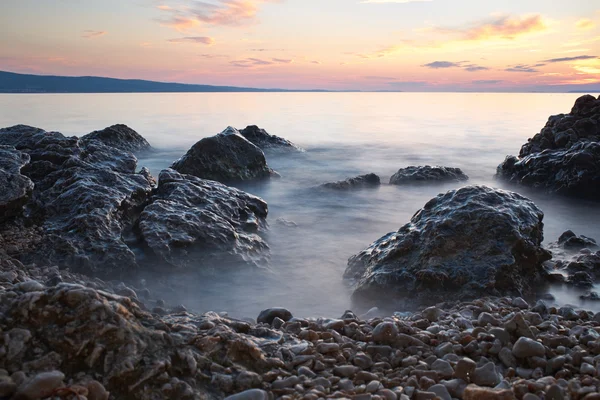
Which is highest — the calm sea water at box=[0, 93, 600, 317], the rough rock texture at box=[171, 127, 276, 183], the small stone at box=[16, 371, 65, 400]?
the rough rock texture at box=[171, 127, 276, 183]

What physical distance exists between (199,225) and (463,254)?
9.49ft

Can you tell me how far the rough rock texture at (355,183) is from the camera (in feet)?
33.4

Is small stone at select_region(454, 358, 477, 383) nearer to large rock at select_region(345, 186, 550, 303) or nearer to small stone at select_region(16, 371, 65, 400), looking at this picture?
large rock at select_region(345, 186, 550, 303)

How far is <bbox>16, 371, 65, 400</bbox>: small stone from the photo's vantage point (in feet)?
6.36

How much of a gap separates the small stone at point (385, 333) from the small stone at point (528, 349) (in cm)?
68

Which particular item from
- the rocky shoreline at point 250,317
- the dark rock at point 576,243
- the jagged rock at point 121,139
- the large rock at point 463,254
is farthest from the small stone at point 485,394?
the jagged rock at point 121,139

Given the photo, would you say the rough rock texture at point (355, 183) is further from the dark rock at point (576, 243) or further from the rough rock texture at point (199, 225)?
the dark rock at point (576, 243)

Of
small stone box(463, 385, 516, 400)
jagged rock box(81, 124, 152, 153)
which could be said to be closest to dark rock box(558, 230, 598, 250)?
small stone box(463, 385, 516, 400)

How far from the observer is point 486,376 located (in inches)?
98.8

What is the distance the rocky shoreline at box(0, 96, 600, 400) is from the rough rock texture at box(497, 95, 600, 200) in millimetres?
59

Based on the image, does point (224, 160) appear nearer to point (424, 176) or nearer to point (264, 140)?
point (424, 176)

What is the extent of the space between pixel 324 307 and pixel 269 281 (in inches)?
32.9

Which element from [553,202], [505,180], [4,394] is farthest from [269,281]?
[505,180]

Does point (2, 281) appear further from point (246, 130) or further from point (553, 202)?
point (246, 130)
